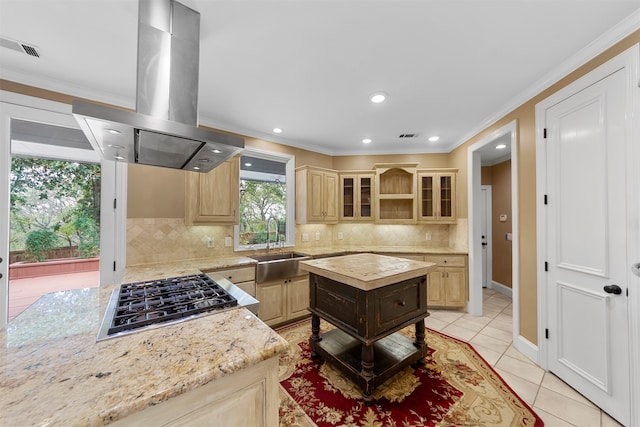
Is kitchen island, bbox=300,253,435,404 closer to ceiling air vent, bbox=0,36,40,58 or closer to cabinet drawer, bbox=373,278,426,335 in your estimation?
cabinet drawer, bbox=373,278,426,335

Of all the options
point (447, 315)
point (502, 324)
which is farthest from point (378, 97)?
point (502, 324)

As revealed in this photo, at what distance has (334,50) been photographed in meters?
1.93

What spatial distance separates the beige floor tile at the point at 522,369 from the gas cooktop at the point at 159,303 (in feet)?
8.83

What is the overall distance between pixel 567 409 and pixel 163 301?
2.99m

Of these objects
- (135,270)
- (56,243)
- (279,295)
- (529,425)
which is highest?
(56,243)

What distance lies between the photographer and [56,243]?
2.26 m

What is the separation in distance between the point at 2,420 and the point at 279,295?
2.66m

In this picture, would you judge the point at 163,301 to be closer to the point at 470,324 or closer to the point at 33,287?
the point at 33,287

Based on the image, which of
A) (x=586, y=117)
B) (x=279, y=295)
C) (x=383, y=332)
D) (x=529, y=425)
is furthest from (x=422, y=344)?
(x=586, y=117)

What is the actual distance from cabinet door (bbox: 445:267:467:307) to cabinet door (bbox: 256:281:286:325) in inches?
101

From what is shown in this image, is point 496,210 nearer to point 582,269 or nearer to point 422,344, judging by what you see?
point 582,269

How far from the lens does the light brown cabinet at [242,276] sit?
9.08ft

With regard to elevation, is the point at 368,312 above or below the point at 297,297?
above

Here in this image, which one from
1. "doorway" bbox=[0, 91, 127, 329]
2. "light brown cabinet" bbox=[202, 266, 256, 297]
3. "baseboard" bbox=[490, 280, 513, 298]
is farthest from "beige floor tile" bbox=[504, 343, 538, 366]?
"doorway" bbox=[0, 91, 127, 329]
